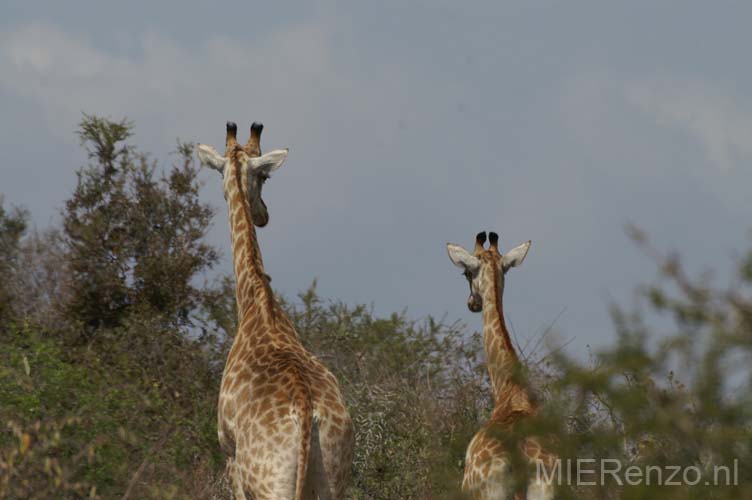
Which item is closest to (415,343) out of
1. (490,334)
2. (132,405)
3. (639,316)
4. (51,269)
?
(132,405)

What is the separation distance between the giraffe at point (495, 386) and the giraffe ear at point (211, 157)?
1.70 meters

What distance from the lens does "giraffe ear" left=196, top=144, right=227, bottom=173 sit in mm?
10070

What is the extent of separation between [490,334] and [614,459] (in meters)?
5.13

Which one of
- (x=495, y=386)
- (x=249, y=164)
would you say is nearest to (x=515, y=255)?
(x=495, y=386)

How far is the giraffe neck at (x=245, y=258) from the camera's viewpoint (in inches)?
361

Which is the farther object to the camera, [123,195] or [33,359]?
[123,195]

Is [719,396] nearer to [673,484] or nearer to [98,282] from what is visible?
[673,484]

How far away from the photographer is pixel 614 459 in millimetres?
4648

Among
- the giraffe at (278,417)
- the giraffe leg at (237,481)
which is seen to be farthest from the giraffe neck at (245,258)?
the giraffe leg at (237,481)

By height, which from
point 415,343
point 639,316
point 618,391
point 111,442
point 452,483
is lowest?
point 452,483

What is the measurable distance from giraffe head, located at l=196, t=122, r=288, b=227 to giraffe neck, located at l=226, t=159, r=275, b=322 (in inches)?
1.0

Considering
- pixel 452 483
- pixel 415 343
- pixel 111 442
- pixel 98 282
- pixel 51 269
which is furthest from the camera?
pixel 51 269

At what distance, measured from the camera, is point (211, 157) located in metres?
10.1

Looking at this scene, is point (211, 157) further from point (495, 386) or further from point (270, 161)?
point (495, 386)
